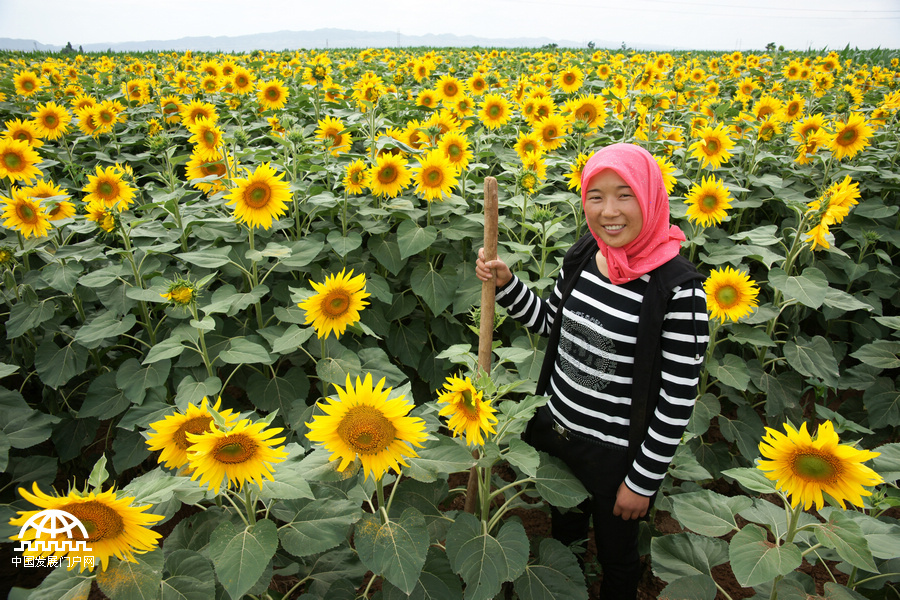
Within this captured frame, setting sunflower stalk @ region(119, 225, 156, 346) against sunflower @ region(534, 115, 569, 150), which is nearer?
Answer: sunflower stalk @ region(119, 225, 156, 346)

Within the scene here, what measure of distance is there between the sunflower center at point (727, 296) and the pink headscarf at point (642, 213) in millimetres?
868

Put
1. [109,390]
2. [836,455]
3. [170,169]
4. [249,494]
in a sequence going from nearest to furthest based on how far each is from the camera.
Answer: [836,455], [249,494], [109,390], [170,169]

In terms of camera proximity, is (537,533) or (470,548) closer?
(470,548)

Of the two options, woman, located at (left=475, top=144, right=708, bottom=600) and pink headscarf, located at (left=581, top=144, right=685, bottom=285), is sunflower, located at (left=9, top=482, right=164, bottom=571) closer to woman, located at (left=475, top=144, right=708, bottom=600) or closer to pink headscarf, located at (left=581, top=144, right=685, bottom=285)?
woman, located at (left=475, top=144, right=708, bottom=600)

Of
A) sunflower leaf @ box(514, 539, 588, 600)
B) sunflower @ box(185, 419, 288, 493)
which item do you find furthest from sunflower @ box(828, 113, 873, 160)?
sunflower @ box(185, 419, 288, 493)

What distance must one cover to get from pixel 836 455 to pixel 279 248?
8.07ft

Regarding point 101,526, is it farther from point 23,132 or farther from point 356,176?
point 23,132

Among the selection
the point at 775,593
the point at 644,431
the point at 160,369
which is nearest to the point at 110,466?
the point at 160,369

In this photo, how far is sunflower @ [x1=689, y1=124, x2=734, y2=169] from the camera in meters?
3.75

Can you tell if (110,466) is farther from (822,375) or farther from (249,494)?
(822,375)

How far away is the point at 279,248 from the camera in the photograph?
2.72 metres

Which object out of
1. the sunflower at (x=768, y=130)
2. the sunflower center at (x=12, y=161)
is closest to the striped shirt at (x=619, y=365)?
the sunflower at (x=768, y=130)

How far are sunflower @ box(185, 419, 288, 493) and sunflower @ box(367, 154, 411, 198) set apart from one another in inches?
81.2

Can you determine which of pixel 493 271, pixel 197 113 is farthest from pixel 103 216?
pixel 493 271
